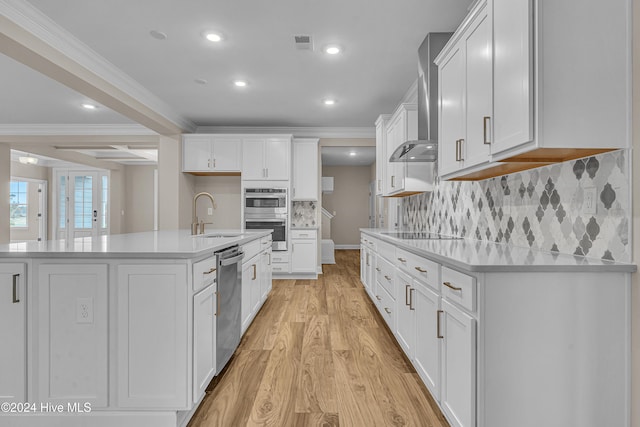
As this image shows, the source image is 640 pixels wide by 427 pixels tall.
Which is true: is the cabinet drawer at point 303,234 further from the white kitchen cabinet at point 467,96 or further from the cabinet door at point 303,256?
the white kitchen cabinet at point 467,96

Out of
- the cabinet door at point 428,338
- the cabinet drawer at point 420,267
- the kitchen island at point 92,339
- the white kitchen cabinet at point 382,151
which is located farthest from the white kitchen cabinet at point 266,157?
the kitchen island at point 92,339

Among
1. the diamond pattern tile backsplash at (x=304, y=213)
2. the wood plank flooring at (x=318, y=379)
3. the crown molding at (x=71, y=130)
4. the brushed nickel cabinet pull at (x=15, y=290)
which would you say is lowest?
the wood plank flooring at (x=318, y=379)

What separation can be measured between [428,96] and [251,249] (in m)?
2.09

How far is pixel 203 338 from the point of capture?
1897mm

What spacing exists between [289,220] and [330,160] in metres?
4.37

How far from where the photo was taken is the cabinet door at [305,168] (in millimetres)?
5879

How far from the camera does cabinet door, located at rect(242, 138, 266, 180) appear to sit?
5.65 metres

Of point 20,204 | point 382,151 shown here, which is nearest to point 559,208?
point 382,151

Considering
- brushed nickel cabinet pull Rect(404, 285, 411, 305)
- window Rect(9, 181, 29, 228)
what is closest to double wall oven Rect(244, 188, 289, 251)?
brushed nickel cabinet pull Rect(404, 285, 411, 305)

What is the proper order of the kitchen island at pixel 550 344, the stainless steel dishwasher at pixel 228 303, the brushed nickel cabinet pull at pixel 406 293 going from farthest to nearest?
the brushed nickel cabinet pull at pixel 406 293
the stainless steel dishwasher at pixel 228 303
the kitchen island at pixel 550 344

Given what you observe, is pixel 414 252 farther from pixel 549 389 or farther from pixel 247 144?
pixel 247 144

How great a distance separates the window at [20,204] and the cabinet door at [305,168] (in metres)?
8.22

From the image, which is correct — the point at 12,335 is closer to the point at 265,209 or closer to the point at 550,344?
the point at 550,344

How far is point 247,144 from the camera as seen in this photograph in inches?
223
